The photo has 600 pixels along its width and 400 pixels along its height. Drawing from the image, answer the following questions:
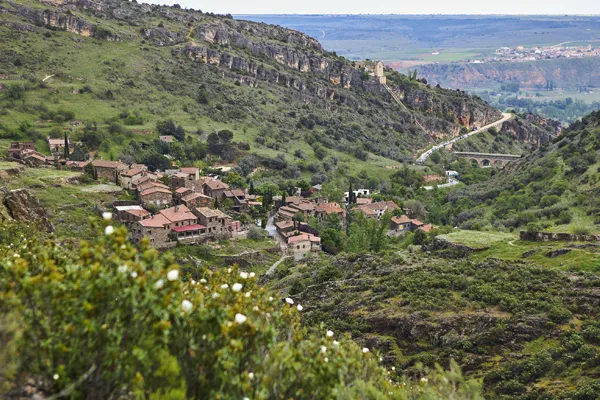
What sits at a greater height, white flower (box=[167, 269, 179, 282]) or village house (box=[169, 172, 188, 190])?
white flower (box=[167, 269, 179, 282])

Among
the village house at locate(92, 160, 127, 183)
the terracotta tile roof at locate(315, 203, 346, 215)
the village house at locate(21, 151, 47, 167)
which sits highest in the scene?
the village house at locate(21, 151, 47, 167)

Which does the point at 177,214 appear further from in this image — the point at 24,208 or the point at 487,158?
the point at 487,158

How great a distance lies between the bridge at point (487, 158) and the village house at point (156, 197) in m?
85.2

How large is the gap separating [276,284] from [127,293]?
3249 cm

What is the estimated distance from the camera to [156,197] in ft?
186

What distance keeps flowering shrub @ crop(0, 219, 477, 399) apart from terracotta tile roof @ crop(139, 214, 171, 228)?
3953 centimetres

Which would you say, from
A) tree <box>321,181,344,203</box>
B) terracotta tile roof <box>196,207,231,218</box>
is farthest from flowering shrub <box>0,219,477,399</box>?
tree <box>321,181,344,203</box>

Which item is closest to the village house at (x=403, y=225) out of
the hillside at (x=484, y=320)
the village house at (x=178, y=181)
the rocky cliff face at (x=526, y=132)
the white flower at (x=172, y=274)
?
the village house at (x=178, y=181)

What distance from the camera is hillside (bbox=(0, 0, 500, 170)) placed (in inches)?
3558

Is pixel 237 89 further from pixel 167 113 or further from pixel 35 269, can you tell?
pixel 35 269

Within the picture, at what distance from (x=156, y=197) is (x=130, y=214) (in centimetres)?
637

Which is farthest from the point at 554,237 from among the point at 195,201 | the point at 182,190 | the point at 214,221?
the point at 182,190

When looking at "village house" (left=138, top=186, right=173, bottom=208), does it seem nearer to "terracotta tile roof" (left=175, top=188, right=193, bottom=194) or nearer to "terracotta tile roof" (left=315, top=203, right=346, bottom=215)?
"terracotta tile roof" (left=175, top=188, right=193, bottom=194)

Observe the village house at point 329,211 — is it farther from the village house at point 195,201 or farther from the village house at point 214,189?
the village house at point 195,201
